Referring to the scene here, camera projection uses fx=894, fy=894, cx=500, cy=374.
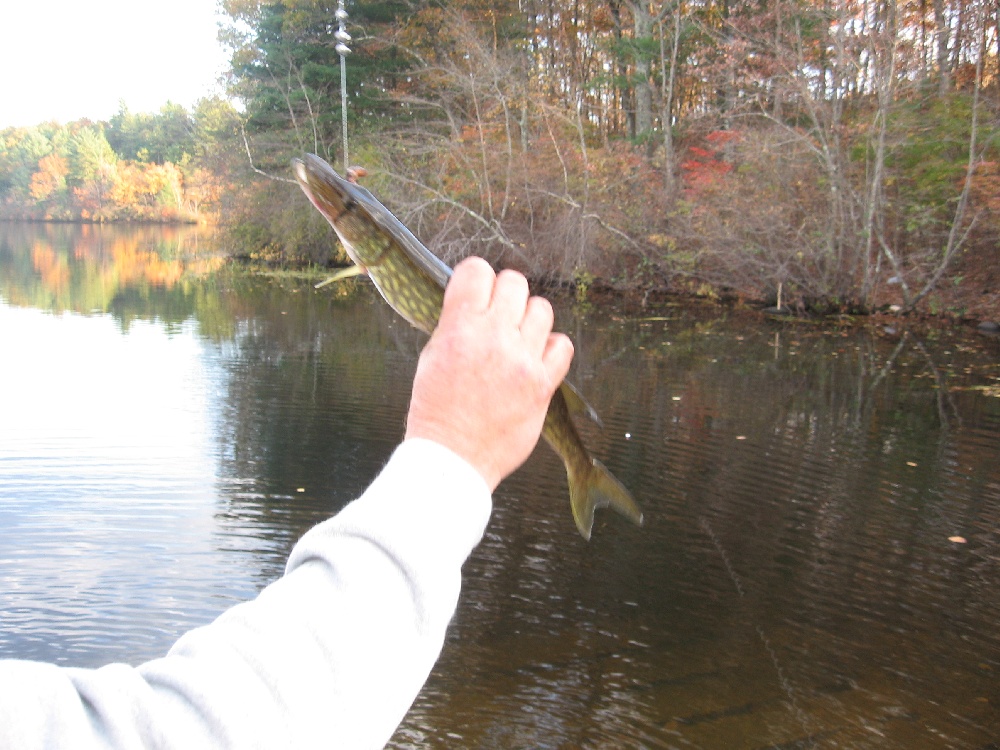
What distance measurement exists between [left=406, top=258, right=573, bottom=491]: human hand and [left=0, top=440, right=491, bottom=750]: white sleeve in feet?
0.26

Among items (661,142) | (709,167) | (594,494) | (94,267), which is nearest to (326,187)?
(594,494)

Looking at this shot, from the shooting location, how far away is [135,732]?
850 millimetres

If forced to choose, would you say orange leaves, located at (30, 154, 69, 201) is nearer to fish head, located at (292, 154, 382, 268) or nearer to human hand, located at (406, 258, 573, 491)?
fish head, located at (292, 154, 382, 268)

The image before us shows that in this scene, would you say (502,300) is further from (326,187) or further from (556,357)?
(326,187)

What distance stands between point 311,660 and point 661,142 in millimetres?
30941

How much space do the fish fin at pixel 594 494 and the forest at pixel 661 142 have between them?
41.7 ft

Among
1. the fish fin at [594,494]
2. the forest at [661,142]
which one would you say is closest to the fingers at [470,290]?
the fish fin at [594,494]

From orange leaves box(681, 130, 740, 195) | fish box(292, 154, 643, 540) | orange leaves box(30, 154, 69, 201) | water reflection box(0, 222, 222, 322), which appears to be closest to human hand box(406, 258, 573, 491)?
fish box(292, 154, 643, 540)

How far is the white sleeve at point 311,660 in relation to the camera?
0.85m

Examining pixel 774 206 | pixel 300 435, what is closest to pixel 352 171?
pixel 300 435

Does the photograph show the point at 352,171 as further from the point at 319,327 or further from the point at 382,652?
the point at 319,327

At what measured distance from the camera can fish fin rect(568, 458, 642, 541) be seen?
6.81 ft

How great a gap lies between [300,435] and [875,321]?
1474 cm

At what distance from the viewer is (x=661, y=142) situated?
99.2 ft
